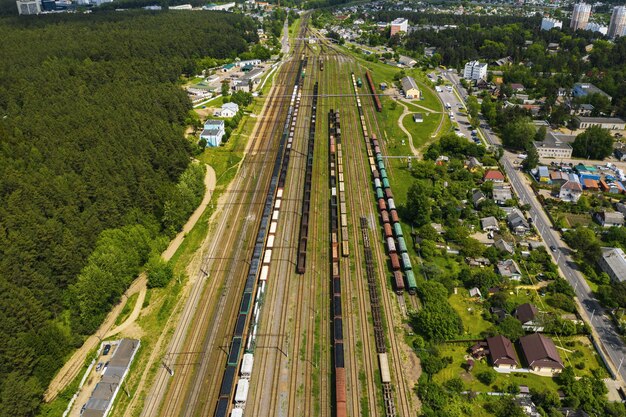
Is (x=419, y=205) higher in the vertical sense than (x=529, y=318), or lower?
higher

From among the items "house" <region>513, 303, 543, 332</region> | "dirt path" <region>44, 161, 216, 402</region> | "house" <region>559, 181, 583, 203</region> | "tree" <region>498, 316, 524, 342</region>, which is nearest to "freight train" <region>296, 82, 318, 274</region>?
"dirt path" <region>44, 161, 216, 402</region>

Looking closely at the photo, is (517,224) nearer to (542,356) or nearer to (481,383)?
(542,356)

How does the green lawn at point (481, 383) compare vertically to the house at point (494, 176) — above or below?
below

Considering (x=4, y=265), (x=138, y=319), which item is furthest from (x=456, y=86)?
(x=4, y=265)

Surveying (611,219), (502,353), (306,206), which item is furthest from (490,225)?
(306,206)

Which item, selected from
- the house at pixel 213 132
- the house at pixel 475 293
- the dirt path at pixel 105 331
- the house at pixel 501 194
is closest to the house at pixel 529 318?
the house at pixel 475 293

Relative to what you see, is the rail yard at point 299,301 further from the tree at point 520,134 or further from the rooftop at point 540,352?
the tree at point 520,134

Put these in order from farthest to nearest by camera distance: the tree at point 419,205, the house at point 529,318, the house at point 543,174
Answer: the house at point 543,174
the tree at point 419,205
the house at point 529,318
